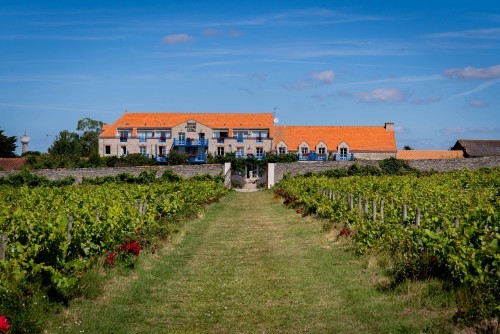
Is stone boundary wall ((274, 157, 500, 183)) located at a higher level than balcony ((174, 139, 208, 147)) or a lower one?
lower

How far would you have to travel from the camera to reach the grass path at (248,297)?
9.08m

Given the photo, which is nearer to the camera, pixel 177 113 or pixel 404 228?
pixel 404 228

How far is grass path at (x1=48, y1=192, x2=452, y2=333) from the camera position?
9078 millimetres

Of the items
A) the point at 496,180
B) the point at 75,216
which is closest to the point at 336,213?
the point at 75,216

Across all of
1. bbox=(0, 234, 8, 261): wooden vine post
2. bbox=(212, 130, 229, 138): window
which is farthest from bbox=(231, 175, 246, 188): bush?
bbox=(0, 234, 8, 261): wooden vine post

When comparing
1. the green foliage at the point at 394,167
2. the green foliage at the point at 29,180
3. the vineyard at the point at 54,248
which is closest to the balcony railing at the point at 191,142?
the green foliage at the point at 394,167

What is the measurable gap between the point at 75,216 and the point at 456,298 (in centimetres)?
714

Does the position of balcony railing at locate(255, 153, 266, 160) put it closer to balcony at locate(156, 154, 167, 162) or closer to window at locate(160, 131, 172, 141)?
balcony at locate(156, 154, 167, 162)

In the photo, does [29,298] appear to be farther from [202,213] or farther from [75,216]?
[202,213]

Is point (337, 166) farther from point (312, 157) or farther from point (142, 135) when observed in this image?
point (142, 135)

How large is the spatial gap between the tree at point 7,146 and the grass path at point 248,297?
256 feet

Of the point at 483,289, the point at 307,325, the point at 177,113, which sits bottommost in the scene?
the point at 307,325

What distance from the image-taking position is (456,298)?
8930 mm

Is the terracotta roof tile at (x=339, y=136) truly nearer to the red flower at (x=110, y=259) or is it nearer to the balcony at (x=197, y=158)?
the balcony at (x=197, y=158)
